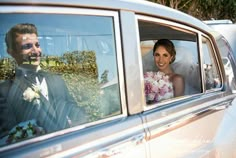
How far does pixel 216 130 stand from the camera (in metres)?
3.11

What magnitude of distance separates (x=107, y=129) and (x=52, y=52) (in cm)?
45

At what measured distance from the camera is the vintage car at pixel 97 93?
181 centimetres

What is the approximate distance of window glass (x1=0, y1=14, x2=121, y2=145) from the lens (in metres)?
1.81

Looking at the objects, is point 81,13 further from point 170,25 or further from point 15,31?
point 170,25

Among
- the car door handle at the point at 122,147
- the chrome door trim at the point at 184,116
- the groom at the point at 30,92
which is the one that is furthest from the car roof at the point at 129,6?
the car door handle at the point at 122,147

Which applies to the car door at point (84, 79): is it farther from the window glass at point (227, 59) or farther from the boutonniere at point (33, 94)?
the window glass at point (227, 59)

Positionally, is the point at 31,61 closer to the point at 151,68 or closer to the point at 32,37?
the point at 32,37

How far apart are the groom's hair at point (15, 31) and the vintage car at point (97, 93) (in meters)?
0.02

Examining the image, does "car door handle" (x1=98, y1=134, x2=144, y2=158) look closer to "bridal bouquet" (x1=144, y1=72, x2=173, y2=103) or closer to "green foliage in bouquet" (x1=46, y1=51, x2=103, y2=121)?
"green foliage in bouquet" (x1=46, y1=51, x2=103, y2=121)

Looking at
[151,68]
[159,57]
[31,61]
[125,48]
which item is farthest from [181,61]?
[31,61]

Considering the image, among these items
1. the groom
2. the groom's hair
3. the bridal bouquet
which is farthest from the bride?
the groom's hair

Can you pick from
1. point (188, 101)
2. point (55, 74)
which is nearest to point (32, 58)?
point (55, 74)

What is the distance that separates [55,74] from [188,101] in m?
1.14

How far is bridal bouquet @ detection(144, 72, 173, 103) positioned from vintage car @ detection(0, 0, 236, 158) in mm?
65
